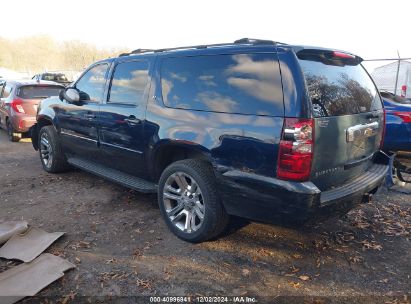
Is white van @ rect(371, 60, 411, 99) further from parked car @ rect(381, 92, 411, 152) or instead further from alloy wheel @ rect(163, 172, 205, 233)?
alloy wheel @ rect(163, 172, 205, 233)

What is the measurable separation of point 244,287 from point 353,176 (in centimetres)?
145

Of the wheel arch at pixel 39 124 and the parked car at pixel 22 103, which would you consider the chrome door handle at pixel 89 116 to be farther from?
the parked car at pixel 22 103

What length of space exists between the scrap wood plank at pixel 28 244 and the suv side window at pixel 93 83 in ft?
6.12

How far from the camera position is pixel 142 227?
3873mm

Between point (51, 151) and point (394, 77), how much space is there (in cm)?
1360

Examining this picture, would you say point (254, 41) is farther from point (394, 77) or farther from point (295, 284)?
point (394, 77)

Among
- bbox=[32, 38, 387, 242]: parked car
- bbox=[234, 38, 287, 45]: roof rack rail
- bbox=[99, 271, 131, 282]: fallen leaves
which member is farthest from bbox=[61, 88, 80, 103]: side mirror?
bbox=[99, 271, 131, 282]: fallen leaves

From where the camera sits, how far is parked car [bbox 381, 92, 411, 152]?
18.0 ft

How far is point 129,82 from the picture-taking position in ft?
13.7

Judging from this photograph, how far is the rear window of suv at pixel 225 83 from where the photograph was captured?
9.26ft

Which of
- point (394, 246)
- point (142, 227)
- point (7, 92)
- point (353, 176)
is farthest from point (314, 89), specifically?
point (7, 92)

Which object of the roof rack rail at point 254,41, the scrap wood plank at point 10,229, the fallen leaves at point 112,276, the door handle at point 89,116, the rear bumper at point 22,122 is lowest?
the fallen leaves at point 112,276

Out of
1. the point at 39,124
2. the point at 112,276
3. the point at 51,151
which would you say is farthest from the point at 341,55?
the point at 39,124

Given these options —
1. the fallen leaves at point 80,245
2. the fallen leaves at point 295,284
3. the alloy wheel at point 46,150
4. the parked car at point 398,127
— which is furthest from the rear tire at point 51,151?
the parked car at point 398,127
